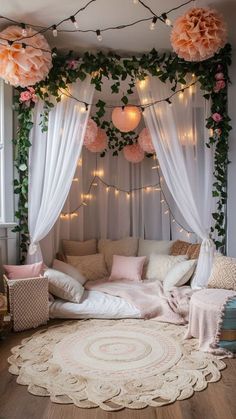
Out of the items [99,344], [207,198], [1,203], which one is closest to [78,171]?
[1,203]

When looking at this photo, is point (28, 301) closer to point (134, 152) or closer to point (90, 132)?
point (90, 132)

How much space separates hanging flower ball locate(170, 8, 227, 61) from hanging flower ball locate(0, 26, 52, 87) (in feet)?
3.67

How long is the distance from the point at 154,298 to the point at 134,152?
1.80 meters

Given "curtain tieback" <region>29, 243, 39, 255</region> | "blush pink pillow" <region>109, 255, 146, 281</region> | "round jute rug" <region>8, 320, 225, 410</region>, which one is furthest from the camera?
"blush pink pillow" <region>109, 255, 146, 281</region>

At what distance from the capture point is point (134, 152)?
4.53m

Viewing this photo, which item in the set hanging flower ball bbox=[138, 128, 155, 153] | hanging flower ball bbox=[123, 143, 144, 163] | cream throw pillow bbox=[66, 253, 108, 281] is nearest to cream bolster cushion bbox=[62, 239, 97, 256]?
cream throw pillow bbox=[66, 253, 108, 281]

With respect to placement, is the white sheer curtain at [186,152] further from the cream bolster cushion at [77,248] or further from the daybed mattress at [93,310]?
the cream bolster cushion at [77,248]

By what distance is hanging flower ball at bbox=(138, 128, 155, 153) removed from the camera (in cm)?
425

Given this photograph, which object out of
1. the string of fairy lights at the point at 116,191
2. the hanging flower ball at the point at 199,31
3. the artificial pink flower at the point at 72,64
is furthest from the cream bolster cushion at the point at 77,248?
the hanging flower ball at the point at 199,31

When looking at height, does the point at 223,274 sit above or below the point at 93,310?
above

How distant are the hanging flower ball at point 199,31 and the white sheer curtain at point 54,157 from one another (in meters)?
1.26

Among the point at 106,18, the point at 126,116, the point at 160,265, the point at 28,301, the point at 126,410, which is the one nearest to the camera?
the point at 126,410

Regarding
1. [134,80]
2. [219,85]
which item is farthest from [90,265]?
[219,85]

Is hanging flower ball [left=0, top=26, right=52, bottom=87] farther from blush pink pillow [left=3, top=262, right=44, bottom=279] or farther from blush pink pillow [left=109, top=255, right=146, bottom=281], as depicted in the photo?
blush pink pillow [left=109, top=255, right=146, bottom=281]
